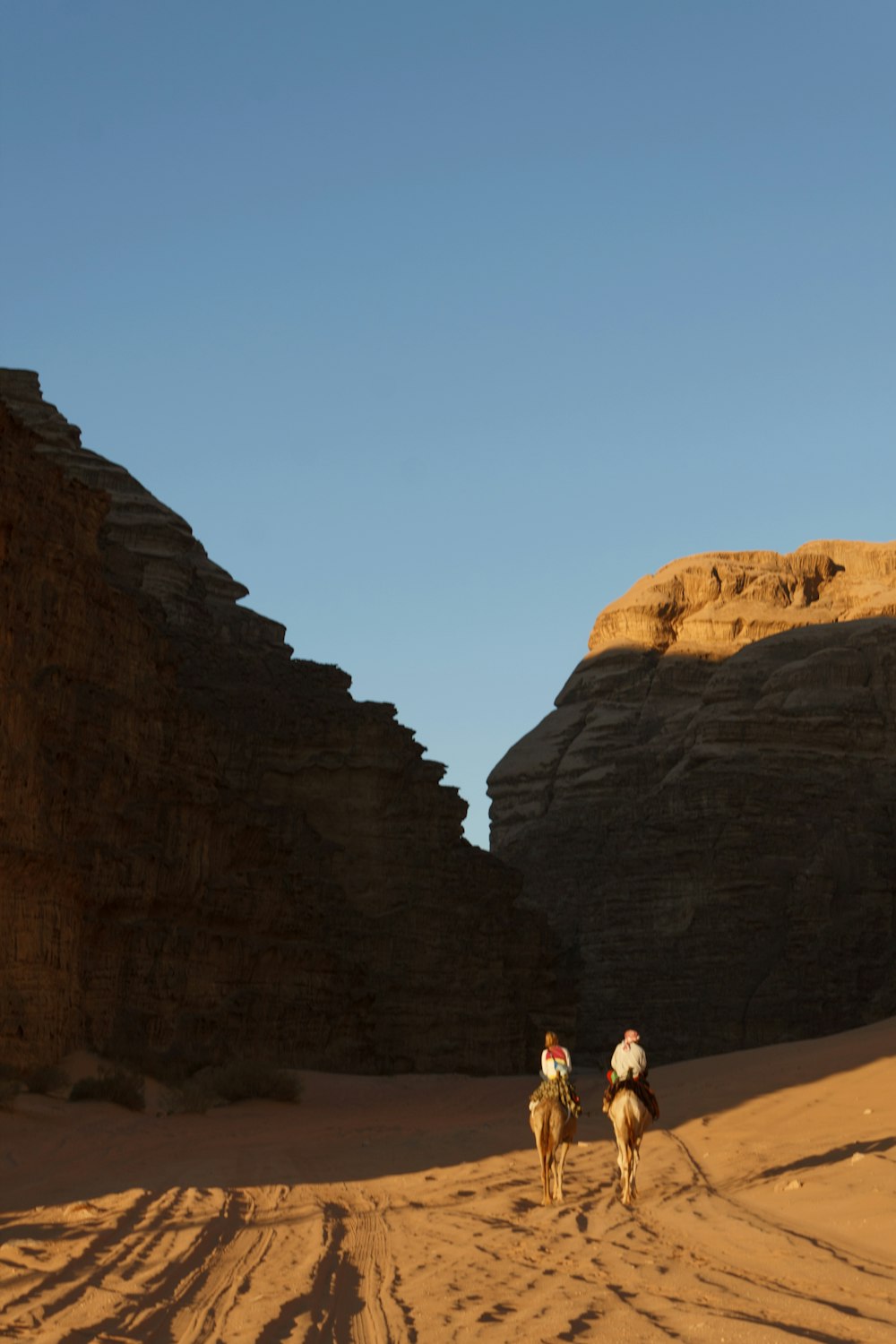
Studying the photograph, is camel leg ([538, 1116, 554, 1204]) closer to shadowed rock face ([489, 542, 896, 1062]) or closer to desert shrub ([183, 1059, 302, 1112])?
desert shrub ([183, 1059, 302, 1112])

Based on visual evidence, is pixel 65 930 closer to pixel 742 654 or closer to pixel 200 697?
pixel 200 697

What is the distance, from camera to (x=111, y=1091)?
27047mm

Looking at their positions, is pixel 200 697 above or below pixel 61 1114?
above

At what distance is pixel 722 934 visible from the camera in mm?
87375

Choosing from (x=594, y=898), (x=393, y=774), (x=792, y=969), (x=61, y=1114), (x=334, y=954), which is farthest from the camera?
(x=594, y=898)

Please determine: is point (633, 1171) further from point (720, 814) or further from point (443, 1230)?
point (720, 814)

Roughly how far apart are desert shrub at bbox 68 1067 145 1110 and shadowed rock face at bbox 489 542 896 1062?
42475 mm

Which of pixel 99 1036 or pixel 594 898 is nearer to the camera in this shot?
pixel 99 1036

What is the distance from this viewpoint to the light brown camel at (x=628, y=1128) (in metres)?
16.1

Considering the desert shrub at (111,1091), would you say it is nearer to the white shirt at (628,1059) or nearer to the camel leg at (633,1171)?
the white shirt at (628,1059)

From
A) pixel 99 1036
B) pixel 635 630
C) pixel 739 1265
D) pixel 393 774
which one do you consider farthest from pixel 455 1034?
pixel 635 630

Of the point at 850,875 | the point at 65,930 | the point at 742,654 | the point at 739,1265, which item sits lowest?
the point at 739,1265

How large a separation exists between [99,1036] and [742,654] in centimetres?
8404

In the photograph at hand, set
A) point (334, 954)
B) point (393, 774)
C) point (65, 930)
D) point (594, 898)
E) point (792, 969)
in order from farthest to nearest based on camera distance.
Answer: point (594, 898)
point (792, 969)
point (393, 774)
point (334, 954)
point (65, 930)
